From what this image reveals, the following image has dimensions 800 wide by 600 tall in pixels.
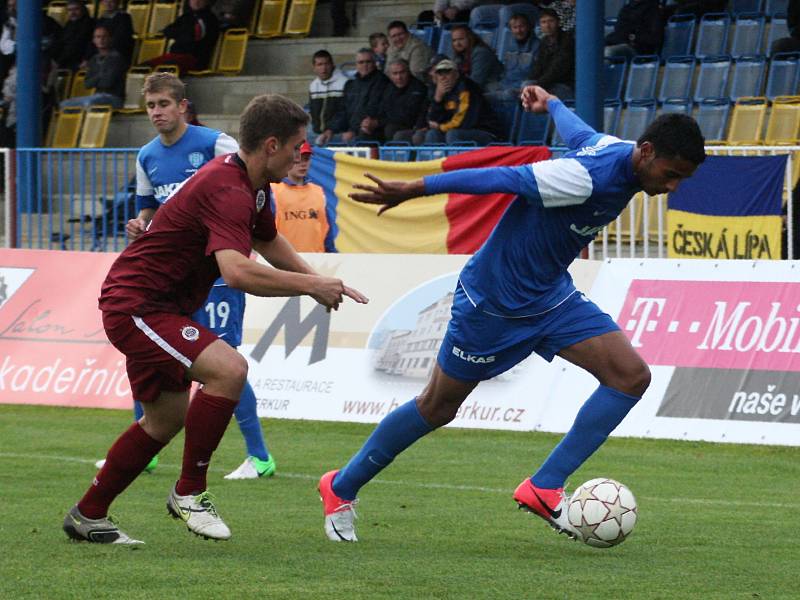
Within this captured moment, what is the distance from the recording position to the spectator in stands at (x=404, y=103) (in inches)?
703

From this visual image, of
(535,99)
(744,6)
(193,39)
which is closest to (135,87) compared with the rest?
(193,39)

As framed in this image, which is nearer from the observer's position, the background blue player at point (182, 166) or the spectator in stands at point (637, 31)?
the background blue player at point (182, 166)

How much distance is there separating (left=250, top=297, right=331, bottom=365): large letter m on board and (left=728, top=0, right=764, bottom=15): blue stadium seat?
8.40 m

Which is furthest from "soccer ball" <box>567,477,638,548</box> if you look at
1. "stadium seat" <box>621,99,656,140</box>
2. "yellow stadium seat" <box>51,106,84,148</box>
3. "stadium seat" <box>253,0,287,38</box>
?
"stadium seat" <box>253,0,287,38</box>

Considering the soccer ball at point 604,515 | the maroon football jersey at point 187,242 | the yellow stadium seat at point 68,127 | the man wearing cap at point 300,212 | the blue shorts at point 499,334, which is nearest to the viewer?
the maroon football jersey at point 187,242

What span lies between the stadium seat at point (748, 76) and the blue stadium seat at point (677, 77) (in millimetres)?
508

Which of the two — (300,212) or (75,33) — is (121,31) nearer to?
(75,33)

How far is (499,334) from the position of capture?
6.80m

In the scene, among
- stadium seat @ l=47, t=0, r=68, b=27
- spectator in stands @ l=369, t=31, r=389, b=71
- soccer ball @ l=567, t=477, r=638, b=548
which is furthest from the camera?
stadium seat @ l=47, t=0, r=68, b=27

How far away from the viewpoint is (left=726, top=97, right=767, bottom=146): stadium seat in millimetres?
16500

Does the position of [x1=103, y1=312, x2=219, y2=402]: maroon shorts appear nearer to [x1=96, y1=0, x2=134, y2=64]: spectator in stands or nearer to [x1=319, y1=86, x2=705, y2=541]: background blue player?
[x1=319, y1=86, x2=705, y2=541]: background blue player

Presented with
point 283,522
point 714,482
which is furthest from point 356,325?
point 283,522

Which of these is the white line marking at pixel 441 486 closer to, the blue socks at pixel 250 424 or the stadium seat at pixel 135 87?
the blue socks at pixel 250 424

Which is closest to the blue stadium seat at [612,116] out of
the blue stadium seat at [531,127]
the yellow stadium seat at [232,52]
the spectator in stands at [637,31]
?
the blue stadium seat at [531,127]
